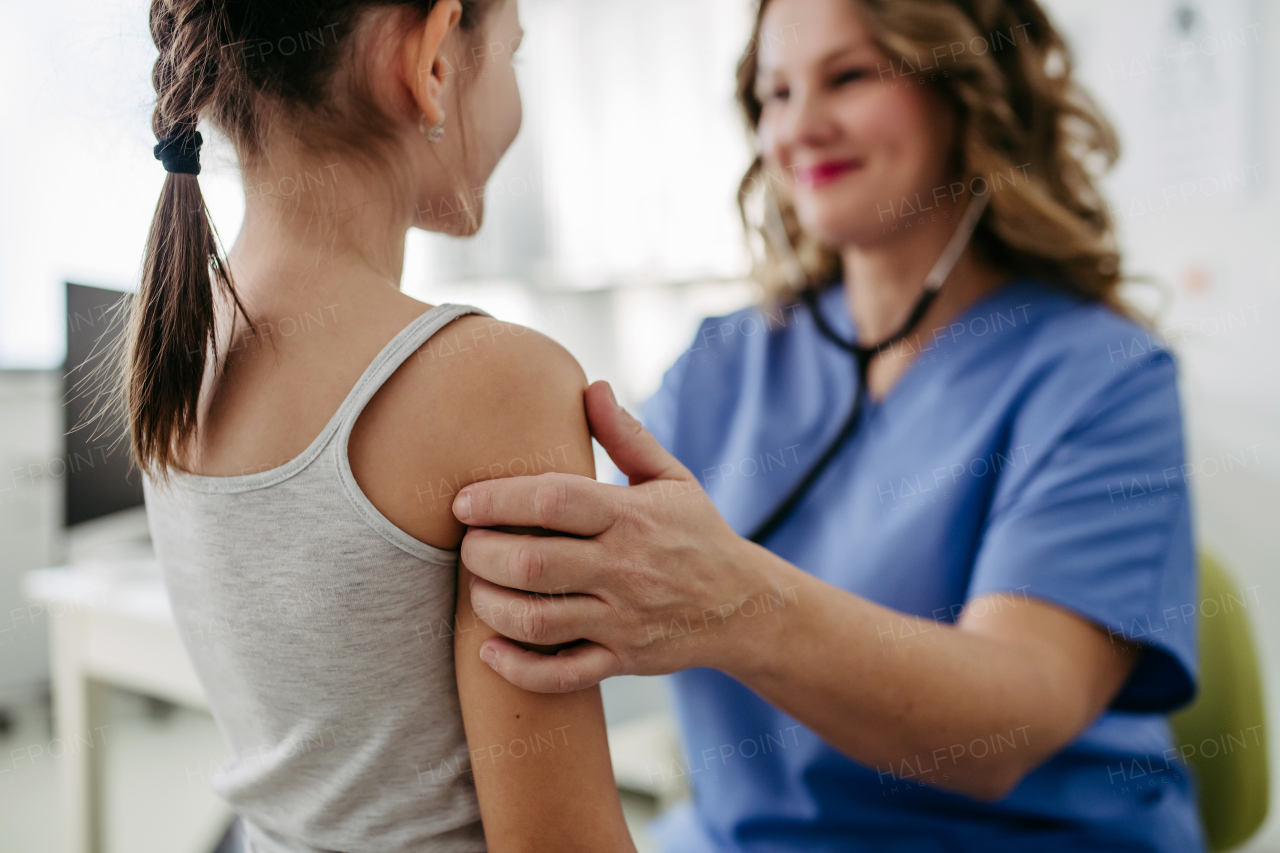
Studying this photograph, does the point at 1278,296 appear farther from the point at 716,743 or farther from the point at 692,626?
the point at 692,626

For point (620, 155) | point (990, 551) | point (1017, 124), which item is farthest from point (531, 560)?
point (620, 155)

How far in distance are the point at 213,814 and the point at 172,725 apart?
2.76ft

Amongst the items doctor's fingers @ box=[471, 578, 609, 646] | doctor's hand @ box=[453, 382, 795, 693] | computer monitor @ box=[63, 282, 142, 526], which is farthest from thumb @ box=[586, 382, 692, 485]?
computer monitor @ box=[63, 282, 142, 526]

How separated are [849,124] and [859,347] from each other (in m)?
0.27

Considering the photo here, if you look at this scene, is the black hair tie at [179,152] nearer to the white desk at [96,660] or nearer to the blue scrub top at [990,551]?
the blue scrub top at [990,551]

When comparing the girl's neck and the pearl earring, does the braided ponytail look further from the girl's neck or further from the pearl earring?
the pearl earring

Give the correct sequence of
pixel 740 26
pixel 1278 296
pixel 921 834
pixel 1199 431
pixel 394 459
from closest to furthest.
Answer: pixel 394 459 < pixel 921 834 < pixel 1278 296 < pixel 1199 431 < pixel 740 26

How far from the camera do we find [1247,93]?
1556 mm

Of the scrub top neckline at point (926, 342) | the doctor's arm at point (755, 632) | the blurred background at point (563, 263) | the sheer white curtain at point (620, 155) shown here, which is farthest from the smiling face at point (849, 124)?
the sheer white curtain at point (620, 155)

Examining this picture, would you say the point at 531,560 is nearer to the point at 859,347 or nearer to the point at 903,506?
the point at 903,506

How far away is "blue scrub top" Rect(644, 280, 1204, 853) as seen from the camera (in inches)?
31.3

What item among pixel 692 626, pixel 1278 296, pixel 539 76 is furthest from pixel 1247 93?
pixel 539 76

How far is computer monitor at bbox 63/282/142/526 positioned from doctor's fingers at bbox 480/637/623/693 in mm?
1333

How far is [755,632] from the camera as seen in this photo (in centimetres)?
61
